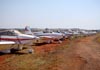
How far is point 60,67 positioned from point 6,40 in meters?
9.54

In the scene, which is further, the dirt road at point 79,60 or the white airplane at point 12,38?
the white airplane at point 12,38

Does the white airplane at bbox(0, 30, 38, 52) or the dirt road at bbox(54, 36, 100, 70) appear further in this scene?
the white airplane at bbox(0, 30, 38, 52)

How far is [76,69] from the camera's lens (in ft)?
39.8

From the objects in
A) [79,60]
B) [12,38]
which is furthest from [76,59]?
[12,38]

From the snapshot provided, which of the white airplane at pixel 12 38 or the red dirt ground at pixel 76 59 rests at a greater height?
the white airplane at pixel 12 38

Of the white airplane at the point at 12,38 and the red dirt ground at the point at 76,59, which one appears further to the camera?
the white airplane at the point at 12,38

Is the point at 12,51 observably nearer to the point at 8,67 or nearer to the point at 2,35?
the point at 2,35

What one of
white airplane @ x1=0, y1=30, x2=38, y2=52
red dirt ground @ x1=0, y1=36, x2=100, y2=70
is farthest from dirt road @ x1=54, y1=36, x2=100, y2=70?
white airplane @ x1=0, y1=30, x2=38, y2=52

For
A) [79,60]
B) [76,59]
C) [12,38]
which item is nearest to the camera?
[79,60]

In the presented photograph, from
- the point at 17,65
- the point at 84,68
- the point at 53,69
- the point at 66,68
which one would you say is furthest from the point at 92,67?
the point at 17,65

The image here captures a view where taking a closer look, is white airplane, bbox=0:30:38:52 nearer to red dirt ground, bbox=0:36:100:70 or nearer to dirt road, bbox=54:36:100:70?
red dirt ground, bbox=0:36:100:70

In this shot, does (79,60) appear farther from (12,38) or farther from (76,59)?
(12,38)

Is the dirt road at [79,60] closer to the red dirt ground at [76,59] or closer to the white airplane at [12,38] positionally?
the red dirt ground at [76,59]

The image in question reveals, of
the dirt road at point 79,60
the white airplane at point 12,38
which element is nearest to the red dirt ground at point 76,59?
the dirt road at point 79,60
